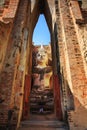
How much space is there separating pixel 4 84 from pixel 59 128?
2.16m

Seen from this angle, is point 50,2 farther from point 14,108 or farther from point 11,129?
point 11,129

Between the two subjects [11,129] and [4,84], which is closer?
[11,129]

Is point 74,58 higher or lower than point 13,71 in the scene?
higher

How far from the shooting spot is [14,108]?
15.6 feet

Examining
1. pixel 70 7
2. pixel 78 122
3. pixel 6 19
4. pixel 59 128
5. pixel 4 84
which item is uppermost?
pixel 70 7

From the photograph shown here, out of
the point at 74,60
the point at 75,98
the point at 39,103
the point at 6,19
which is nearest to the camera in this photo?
the point at 75,98

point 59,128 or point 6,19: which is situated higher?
point 6,19

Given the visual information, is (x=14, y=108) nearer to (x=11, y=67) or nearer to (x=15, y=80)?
(x=15, y=80)

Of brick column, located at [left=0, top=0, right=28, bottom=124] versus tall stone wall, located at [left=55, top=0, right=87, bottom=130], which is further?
brick column, located at [left=0, top=0, right=28, bottom=124]

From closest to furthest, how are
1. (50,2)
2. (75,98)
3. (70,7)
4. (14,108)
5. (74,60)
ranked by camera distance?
(75,98) → (14,108) → (74,60) → (70,7) → (50,2)

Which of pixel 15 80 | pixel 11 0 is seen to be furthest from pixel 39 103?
pixel 11 0

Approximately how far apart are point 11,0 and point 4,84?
13.1ft

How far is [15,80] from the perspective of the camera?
17.5 ft

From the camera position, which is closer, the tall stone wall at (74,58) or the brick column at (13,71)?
the tall stone wall at (74,58)
